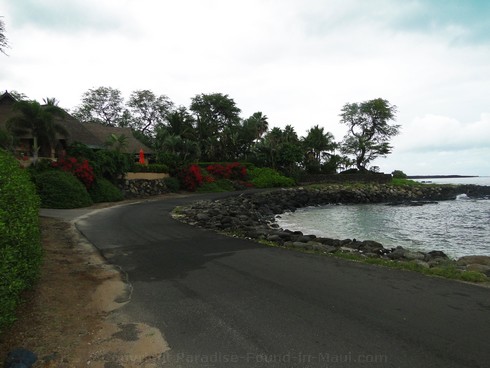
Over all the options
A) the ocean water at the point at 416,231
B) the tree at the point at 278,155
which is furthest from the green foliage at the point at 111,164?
the tree at the point at 278,155

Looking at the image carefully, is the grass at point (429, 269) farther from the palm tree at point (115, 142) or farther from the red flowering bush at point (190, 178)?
the palm tree at point (115, 142)

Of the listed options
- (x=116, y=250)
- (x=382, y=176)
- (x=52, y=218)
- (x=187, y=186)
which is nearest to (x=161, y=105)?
(x=187, y=186)

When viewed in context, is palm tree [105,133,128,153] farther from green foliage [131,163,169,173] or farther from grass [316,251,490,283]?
grass [316,251,490,283]

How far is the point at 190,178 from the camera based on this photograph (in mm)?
35969

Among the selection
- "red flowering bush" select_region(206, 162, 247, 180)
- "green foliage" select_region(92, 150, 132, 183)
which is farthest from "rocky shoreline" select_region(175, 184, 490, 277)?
"green foliage" select_region(92, 150, 132, 183)

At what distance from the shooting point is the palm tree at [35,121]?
2501cm

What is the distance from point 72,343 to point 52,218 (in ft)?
42.1

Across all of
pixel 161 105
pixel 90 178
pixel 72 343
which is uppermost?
pixel 161 105

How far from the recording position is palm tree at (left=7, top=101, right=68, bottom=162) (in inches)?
984

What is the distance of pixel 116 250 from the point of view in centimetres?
926

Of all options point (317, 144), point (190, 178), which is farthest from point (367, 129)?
point (190, 178)

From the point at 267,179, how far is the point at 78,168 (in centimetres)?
2664

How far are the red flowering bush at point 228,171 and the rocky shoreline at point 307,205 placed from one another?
8385mm

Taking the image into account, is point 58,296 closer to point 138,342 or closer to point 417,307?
point 138,342
